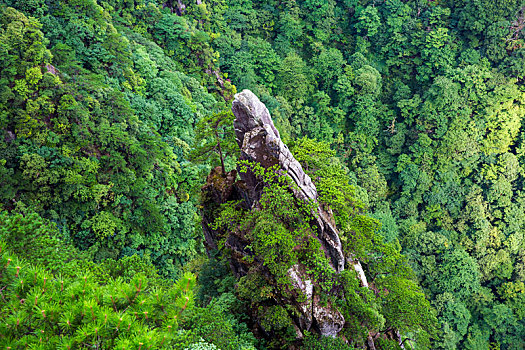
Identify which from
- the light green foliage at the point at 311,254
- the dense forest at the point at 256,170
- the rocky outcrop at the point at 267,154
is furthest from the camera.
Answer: the rocky outcrop at the point at 267,154

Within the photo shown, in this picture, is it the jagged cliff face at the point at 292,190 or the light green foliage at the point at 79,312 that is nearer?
the light green foliage at the point at 79,312

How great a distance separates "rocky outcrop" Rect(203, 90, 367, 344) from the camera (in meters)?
14.4

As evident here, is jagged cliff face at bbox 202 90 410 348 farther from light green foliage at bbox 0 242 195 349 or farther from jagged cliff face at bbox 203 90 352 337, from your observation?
light green foliage at bbox 0 242 195 349

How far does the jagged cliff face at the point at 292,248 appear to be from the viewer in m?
14.4

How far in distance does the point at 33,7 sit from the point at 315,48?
3036 centimetres

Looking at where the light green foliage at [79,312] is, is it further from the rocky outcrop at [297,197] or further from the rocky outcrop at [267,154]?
the rocky outcrop at [267,154]

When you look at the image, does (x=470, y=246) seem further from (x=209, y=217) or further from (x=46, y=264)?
(x=46, y=264)

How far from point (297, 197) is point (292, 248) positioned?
203 centimetres

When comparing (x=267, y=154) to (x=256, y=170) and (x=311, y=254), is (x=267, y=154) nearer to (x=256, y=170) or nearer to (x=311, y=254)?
(x=256, y=170)

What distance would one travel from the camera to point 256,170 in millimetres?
14875

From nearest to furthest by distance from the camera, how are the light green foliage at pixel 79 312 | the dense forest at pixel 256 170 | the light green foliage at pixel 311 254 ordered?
the light green foliage at pixel 79 312 < the dense forest at pixel 256 170 < the light green foliage at pixel 311 254

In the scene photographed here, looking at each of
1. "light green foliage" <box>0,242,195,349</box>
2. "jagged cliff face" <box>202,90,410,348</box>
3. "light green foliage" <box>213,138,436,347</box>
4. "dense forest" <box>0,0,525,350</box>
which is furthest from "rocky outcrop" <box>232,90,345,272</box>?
"light green foliage" <box>0,242,195,349</box>

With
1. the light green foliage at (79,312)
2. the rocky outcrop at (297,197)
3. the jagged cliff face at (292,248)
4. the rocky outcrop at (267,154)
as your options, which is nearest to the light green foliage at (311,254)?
the jagged cliff face at (292,248)

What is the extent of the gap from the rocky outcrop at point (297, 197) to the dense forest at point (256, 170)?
364mm
